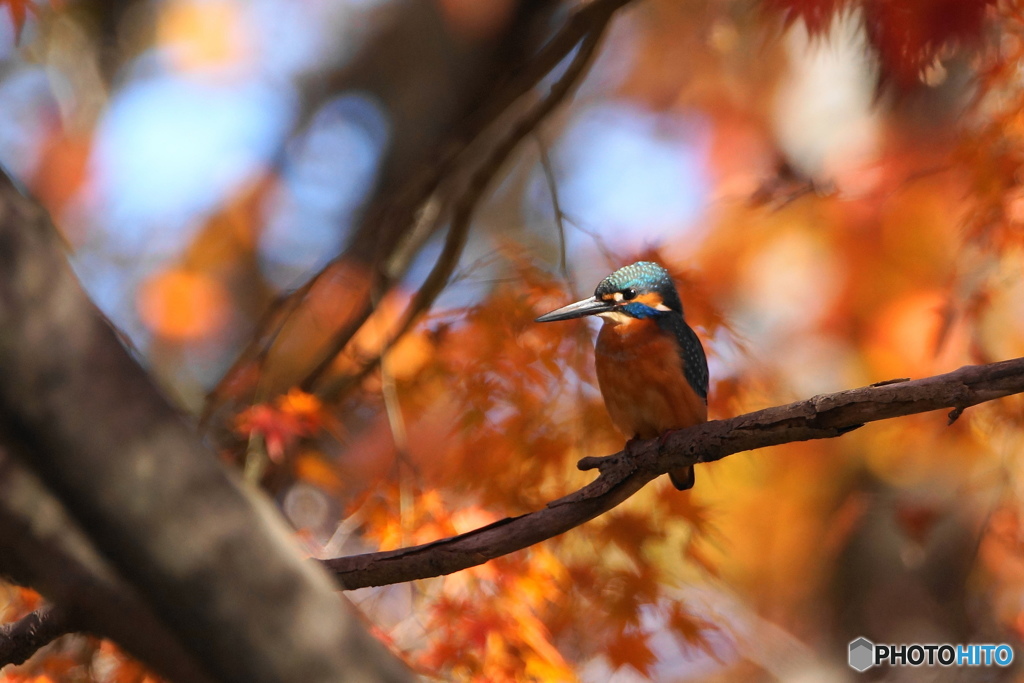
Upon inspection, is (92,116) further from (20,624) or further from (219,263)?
(20,624)

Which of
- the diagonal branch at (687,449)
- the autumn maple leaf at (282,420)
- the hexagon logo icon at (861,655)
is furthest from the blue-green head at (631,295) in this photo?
the hexagon logo icon at (861,655)

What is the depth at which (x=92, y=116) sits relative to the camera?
5.21 meters

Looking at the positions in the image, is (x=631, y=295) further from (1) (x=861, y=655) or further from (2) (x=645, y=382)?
(1) (x=861, y=655)

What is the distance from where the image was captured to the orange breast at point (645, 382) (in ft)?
7.36

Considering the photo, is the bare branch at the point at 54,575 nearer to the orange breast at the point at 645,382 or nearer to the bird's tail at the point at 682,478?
the orange breast at the point at 645,382

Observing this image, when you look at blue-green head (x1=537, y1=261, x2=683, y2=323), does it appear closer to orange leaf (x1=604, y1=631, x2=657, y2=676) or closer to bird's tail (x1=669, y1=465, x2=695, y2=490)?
bird's tail (x1=669, y1=465, x2=695, y2=490)

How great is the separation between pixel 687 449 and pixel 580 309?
85 cm

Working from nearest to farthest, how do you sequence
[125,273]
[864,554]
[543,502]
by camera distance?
[543,502] → [864,554] → [125,273]

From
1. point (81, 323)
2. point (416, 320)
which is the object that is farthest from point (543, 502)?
point (81, 323)

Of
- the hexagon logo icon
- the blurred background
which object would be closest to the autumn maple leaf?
the blurred background

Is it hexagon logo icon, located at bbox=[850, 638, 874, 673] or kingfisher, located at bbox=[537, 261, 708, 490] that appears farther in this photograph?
hexagon logo icon, located at bbox=[850, 638, 874, 673]

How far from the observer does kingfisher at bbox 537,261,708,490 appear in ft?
7.39

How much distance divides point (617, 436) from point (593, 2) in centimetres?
152

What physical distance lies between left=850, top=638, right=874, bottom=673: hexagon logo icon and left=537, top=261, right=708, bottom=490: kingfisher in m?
1.95
